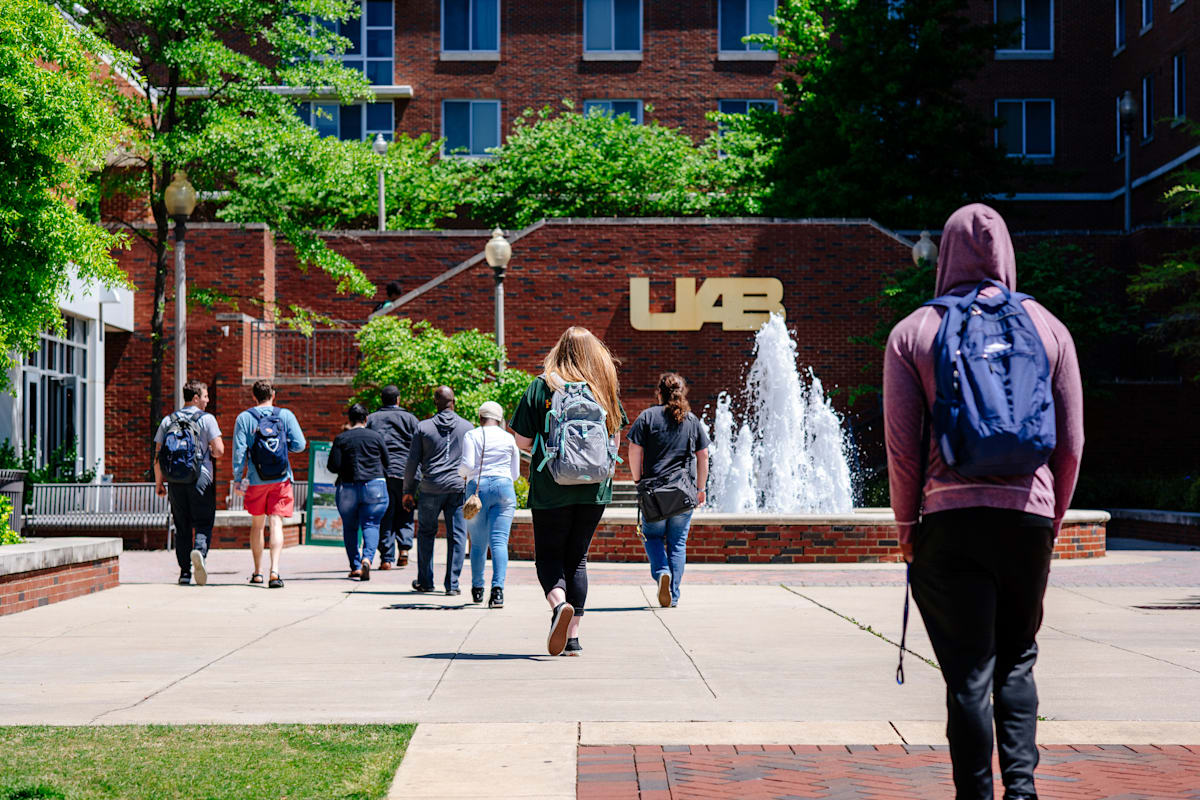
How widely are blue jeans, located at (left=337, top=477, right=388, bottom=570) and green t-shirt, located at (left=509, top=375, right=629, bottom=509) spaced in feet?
20.1

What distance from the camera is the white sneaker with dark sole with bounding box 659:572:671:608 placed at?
35.6ft

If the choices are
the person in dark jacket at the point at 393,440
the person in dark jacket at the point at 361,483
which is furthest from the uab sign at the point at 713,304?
the person in dark jacket at the point at 361,483

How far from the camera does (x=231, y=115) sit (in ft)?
69.6

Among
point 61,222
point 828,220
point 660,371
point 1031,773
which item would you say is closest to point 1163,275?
point 828,220

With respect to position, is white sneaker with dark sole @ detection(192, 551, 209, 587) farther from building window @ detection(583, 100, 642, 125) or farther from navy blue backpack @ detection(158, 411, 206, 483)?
building window @ detection(583, 100, 642, 125)

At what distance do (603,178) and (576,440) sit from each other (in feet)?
83.1

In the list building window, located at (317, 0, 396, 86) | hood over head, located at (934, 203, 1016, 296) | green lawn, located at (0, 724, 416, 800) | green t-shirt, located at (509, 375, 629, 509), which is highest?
building window, located at (317, 0, 396, 86)

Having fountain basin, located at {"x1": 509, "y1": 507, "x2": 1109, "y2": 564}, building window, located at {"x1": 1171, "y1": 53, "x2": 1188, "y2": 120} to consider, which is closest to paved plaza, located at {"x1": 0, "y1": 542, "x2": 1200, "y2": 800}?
fountain basin, located at {"x1": 509, "y1": 507, "x2": 1109, "y2": 564}

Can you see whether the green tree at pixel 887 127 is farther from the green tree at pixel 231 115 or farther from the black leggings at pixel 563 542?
the black leggings at pixel 563 542

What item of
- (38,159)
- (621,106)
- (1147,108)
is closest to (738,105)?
(621,106)

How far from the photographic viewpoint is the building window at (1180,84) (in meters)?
34.6

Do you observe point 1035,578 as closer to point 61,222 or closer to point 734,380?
point 61,222

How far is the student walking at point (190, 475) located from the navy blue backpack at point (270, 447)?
0.39m

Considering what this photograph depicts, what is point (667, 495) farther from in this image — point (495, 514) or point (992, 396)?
point (992, 396)
